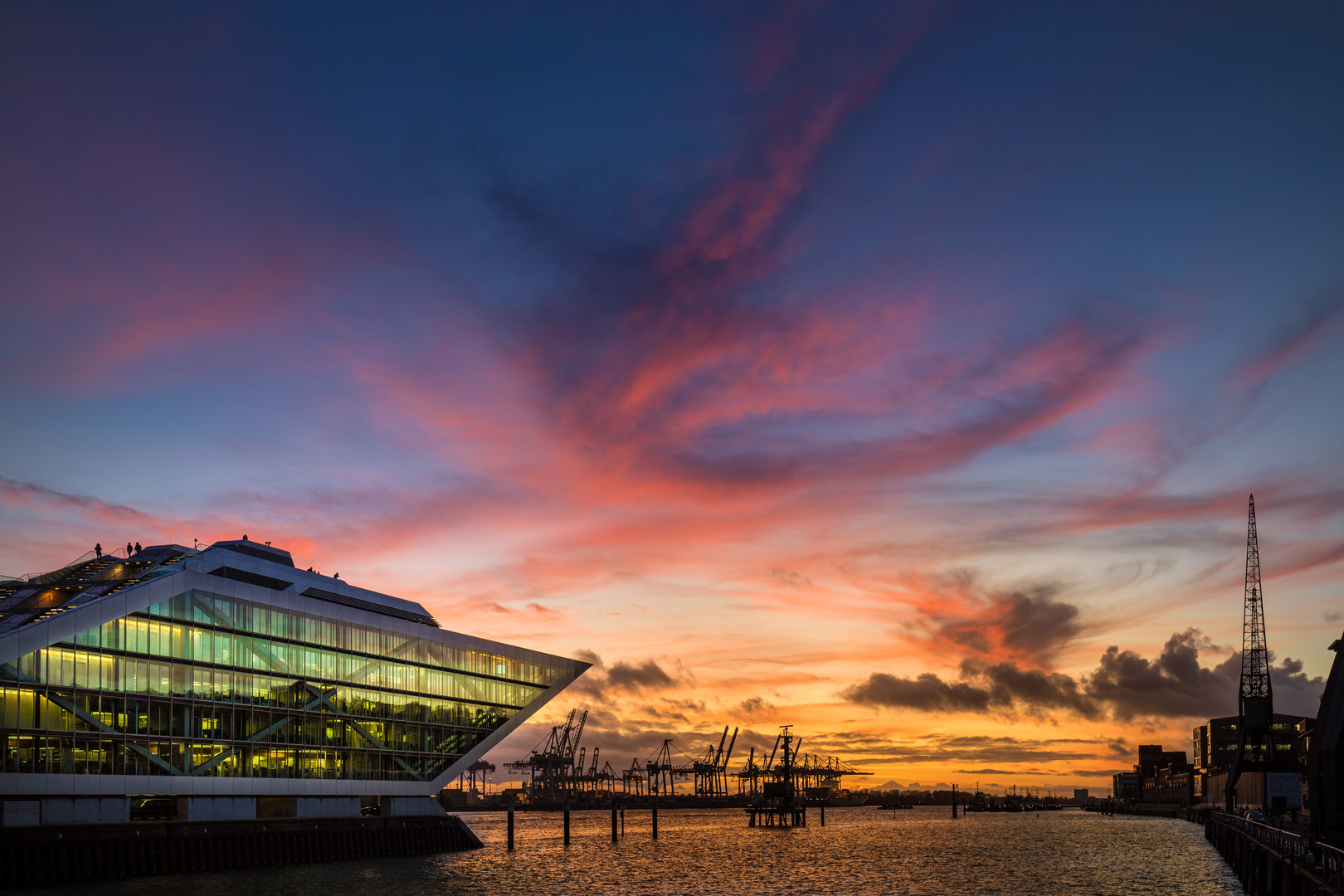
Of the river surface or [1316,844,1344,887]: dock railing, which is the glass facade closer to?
the river surface

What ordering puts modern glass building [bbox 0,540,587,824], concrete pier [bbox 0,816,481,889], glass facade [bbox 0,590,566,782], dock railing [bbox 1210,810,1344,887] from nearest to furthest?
dock railing [bbox 1210,810,1344,887], concrete pier [bbox 0,816,481,889], modern glass building [bbox 0,540,587,824], glass facade [bbox 0,590,566,782]

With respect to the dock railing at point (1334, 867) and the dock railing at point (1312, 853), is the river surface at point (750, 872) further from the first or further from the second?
the dock railing at point (1334, 867)

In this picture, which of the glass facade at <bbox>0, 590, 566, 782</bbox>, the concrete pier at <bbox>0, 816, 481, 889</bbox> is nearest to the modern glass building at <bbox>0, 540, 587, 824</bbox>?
the glass facade at <bbox>0, 590, 566, 782</bbox>

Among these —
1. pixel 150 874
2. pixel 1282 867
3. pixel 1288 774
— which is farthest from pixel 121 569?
pixel 1288 774

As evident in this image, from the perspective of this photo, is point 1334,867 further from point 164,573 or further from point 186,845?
point 164,573

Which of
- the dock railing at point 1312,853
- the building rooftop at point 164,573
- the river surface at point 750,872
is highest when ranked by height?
the building rooftop at point 164,573

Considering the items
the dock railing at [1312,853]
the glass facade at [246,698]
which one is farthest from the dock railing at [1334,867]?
the glass facade at [246,698]

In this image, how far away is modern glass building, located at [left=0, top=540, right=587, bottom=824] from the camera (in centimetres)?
7094

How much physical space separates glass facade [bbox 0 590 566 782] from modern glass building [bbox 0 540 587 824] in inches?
5.1

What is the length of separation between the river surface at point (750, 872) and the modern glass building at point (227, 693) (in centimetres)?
743

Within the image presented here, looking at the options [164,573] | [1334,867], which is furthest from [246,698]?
[1334,867]

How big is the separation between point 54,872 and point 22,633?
1588 cm

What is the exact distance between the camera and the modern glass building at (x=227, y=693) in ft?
233

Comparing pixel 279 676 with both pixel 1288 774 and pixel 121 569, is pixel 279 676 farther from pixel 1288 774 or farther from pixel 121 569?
pixel 1288 774
